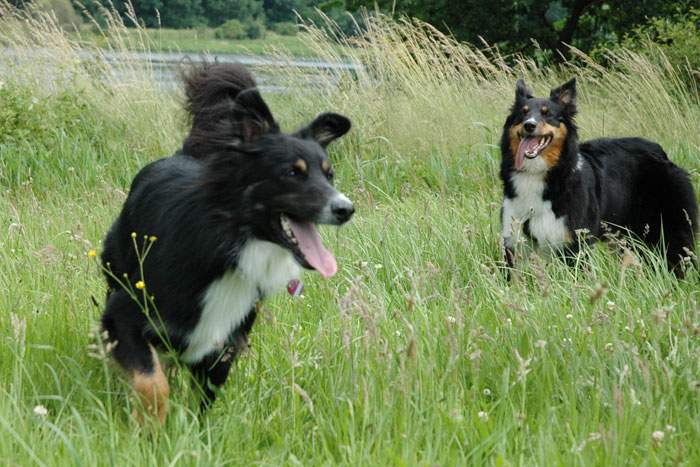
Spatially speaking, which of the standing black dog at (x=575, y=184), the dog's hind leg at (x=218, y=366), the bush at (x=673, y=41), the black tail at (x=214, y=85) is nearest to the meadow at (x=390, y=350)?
the dog's hind leg at (x=218, y=366)

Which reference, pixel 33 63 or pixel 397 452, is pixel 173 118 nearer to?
pixel 33 63

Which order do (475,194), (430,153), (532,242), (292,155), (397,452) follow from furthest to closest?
1. (430,153)
2. (475,194)
3. (532,242)
4. (292,155)
5. (397,452)

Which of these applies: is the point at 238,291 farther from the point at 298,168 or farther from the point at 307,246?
the point at 298,168

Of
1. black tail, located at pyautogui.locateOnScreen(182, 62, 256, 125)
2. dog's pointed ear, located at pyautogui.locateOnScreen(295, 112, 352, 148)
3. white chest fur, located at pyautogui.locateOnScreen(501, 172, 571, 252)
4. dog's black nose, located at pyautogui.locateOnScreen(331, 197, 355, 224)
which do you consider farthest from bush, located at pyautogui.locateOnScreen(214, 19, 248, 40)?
dog's black nose, located at pyautogui.locateOnScreen(331, 197, 355, 224)

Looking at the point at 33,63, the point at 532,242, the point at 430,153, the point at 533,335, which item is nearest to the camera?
the point at 533,335

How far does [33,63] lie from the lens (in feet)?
30.1

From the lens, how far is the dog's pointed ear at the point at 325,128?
11.9 ft

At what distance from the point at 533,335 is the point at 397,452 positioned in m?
1.02

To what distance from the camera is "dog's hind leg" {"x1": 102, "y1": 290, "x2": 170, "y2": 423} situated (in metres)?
3.22

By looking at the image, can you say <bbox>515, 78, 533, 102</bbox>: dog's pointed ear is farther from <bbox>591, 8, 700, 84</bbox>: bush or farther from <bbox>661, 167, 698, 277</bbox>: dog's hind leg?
<bbox>591, 8, 700, 84</bbox>: bush

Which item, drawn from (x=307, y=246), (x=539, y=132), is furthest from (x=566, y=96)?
(x=307, y=246)

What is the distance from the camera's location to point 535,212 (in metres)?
6.06

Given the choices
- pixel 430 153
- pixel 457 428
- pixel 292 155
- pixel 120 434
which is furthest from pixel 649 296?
pixel 430 153

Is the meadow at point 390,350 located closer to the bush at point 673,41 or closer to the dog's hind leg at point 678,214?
the dog's hind leg at point 678,214
